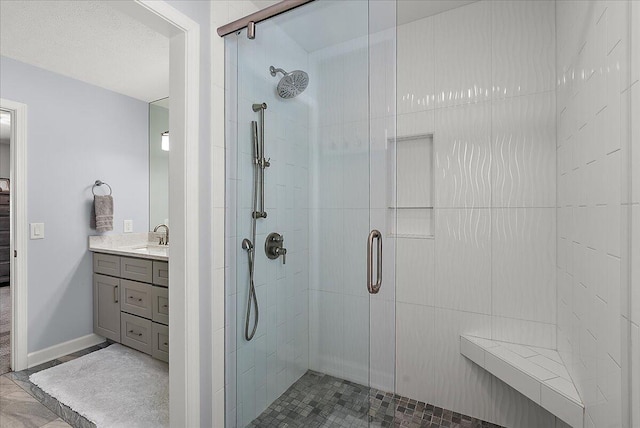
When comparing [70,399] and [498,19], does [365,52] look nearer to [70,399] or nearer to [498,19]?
[498,19]

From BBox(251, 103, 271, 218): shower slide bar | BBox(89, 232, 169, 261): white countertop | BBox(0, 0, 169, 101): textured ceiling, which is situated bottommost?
BBox(89, 232, 169, 261): white countertop

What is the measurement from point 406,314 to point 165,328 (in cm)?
175

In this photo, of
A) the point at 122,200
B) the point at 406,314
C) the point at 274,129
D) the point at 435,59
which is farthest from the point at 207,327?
the point at 122,200

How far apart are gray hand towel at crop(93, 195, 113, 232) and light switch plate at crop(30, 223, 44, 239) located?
0.39 meters

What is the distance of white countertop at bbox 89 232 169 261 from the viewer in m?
2.82

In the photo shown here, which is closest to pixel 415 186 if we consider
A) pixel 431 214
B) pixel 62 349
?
pixel 431 214

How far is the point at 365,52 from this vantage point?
1.25 m

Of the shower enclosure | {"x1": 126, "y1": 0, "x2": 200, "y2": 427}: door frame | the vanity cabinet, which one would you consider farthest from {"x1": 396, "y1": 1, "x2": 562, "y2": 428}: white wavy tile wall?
the vanity cabinet

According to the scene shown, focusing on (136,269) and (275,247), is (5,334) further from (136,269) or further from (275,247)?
(275,247)

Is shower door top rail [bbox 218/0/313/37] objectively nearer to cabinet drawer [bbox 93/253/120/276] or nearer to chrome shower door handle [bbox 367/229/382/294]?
chrome shower door handle [bbox 367/229/382/294]

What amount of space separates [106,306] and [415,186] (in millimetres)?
2830

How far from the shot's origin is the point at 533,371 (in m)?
1.54

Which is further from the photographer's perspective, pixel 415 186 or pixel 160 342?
pixel 160 342

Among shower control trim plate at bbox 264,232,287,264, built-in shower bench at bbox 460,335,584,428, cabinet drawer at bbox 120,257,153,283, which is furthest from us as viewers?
cabinet drawer at bbox 120,257,153,283
